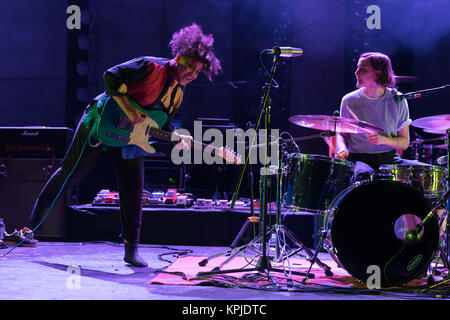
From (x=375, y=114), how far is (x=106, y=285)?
244 cm

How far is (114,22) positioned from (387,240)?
20.7ft

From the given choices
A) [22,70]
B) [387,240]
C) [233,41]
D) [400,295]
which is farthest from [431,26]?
[22,70]

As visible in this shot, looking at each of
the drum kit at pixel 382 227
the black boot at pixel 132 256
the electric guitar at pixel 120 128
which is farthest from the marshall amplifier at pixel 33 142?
the drum kit at pixel 382 227

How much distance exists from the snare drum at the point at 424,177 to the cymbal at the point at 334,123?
13.7 inches

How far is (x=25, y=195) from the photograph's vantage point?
485cm

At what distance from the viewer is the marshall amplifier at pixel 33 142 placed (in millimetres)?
4855

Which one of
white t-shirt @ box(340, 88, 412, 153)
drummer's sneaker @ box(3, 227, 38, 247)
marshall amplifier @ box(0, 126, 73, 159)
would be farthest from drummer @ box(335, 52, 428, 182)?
drummer's sneaker @ box(3, 227, 38, 247)

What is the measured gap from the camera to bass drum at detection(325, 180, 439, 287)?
299 centimetres

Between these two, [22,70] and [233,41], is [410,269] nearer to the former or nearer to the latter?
[233,41]

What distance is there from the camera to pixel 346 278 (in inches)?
128

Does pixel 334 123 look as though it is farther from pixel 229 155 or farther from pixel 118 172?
pixel 118 172

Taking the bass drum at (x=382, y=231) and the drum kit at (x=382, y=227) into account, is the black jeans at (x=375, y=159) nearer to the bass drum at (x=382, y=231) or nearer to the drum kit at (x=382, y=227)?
the drum kit at (x=382, y=227)

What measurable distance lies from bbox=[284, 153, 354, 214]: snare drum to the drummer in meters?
0.43

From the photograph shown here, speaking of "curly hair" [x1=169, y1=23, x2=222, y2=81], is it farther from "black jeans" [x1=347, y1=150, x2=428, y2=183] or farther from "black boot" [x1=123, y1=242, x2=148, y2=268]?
"black boot" [x1=123, y1=242, x2=148, y2=268]
